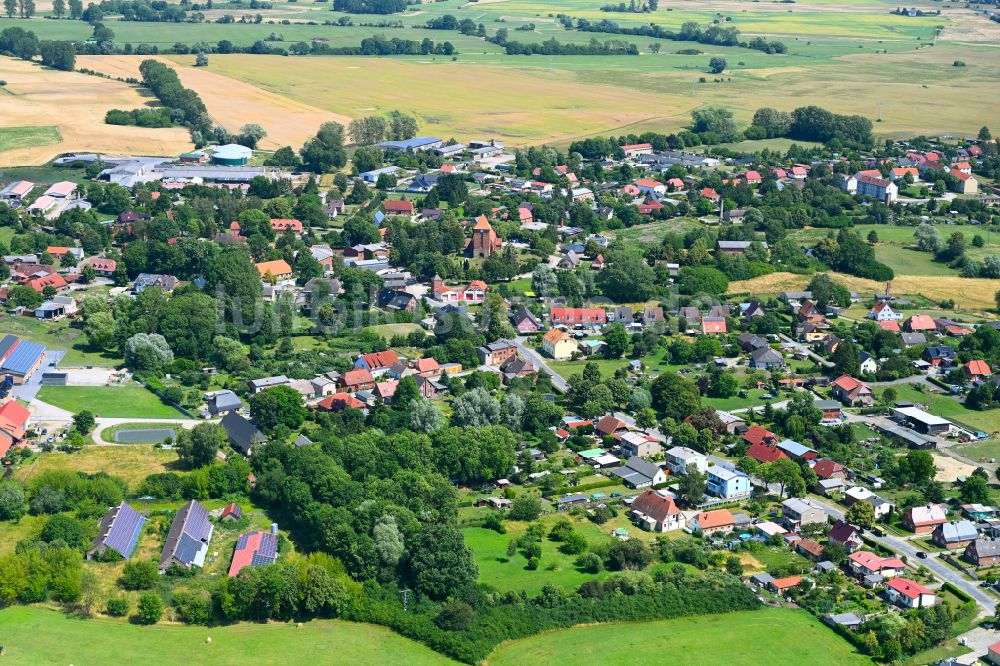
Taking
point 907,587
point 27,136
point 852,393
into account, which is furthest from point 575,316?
point 27,136

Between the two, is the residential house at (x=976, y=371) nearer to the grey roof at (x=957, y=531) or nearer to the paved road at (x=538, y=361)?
the grey roof at (x=957, y=531)

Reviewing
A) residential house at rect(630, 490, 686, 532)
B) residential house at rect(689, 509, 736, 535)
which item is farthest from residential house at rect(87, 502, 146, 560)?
residential house at rect(689, 509, 736, 535)

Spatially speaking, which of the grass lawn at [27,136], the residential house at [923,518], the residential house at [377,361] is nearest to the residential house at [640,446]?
the residential house at [923,518]

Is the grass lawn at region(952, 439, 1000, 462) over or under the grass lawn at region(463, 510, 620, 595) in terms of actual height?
over

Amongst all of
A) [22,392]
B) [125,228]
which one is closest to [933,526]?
[22,392]

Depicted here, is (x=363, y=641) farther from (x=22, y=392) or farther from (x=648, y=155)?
(x=648, y=155)

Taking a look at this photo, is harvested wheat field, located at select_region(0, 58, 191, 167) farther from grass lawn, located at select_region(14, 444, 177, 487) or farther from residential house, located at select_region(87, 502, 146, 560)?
residential house, located at select_region(87, 502, 146, 560)
